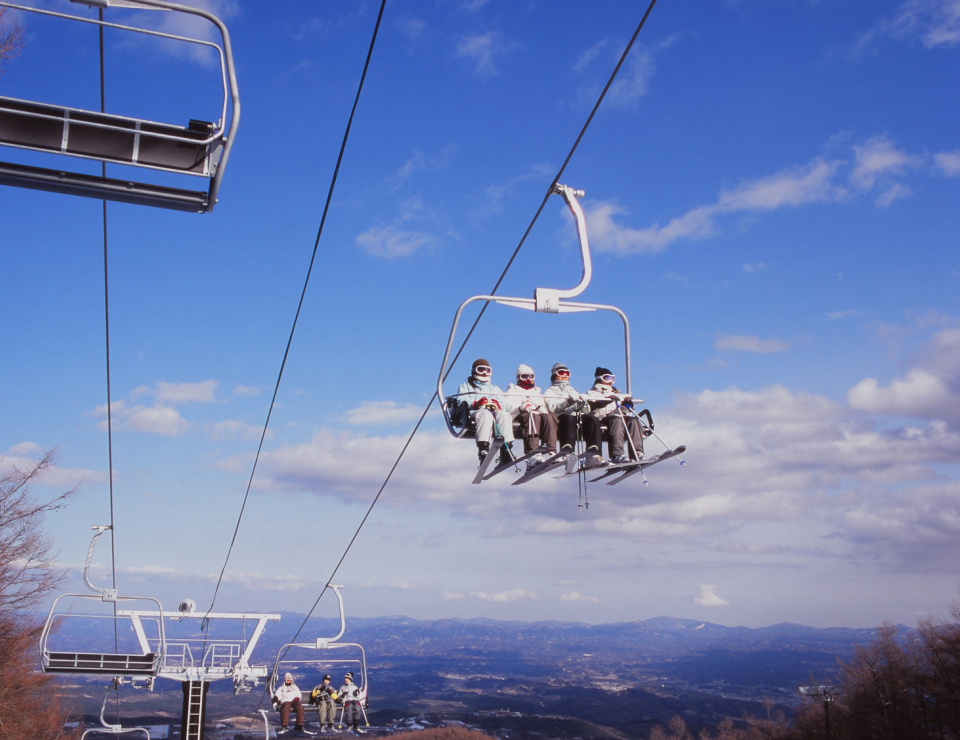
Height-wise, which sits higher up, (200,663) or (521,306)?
(521,306)

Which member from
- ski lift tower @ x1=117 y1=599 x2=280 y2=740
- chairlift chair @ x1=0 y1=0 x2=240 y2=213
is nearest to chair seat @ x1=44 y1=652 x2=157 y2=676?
ski lift tower @ x1=117 y1=599 x2=280 y2=740

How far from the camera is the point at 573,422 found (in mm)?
12727

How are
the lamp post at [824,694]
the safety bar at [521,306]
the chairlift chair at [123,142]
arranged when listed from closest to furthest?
1. the chairlift chair at [123,142]
2. the safety bar at [521,306]
3. the lamp post at [824,694]

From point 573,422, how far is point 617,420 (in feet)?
2.33

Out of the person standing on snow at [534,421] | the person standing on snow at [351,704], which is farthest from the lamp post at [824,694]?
the person standing on snow at [534,421]

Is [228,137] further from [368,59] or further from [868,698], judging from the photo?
[868,698]

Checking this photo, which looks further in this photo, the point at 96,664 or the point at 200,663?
the point at 200,663

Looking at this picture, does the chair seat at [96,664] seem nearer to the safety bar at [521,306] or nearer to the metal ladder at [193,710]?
the metal ladder at [193,710]

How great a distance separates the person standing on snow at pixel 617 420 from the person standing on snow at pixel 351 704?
11.6m

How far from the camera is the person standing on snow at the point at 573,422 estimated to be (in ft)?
41.6

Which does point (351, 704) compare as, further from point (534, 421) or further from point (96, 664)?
point (534, 421)

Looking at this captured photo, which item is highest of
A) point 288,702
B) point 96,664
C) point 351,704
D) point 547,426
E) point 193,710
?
point 547,426

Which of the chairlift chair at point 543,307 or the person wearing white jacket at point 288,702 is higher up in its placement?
the chairlift chair at point 543,307

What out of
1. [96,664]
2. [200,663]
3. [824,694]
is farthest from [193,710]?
[824,694]
